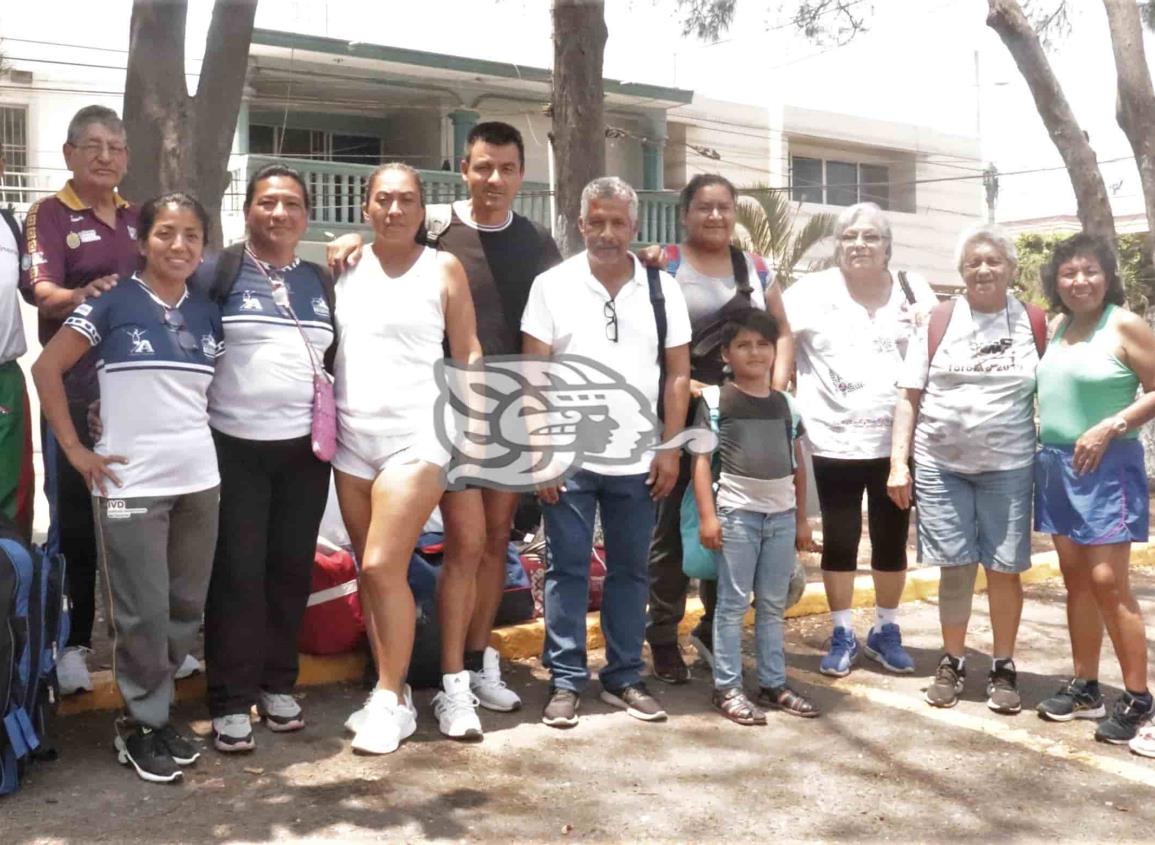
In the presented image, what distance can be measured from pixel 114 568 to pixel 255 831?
0.96 m

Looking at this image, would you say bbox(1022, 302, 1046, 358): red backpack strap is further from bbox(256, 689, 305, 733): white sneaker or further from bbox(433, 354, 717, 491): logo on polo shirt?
bbox(256, 689, 305, 733): white sneaker

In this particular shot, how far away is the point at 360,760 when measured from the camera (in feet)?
13.9

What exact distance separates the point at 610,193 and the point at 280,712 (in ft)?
7.38

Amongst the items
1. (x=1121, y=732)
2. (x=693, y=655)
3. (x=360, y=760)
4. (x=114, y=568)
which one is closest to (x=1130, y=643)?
(x=1121, y=732)

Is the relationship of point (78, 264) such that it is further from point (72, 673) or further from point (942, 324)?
point (942, 324)

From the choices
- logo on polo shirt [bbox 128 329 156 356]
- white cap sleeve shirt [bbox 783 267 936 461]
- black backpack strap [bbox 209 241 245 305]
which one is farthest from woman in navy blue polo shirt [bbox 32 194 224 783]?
white cap sleeve shirt [bbox 783 267 936 461]

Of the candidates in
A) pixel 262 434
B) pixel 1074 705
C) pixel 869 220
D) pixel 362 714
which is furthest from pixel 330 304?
pixel 1074 705

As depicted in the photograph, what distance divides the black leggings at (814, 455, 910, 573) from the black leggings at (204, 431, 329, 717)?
2217 millimetres

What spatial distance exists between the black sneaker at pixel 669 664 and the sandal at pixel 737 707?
1.17 ft

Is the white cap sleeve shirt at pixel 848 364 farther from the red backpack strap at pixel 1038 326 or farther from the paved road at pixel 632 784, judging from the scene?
the paved road at pixel 632 784

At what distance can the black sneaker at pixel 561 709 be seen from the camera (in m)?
4.62

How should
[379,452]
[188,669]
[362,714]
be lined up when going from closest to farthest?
[379,452] → [362,714] → [188,669]

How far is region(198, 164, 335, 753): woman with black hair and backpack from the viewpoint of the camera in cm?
419

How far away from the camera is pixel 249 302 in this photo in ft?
13.8
